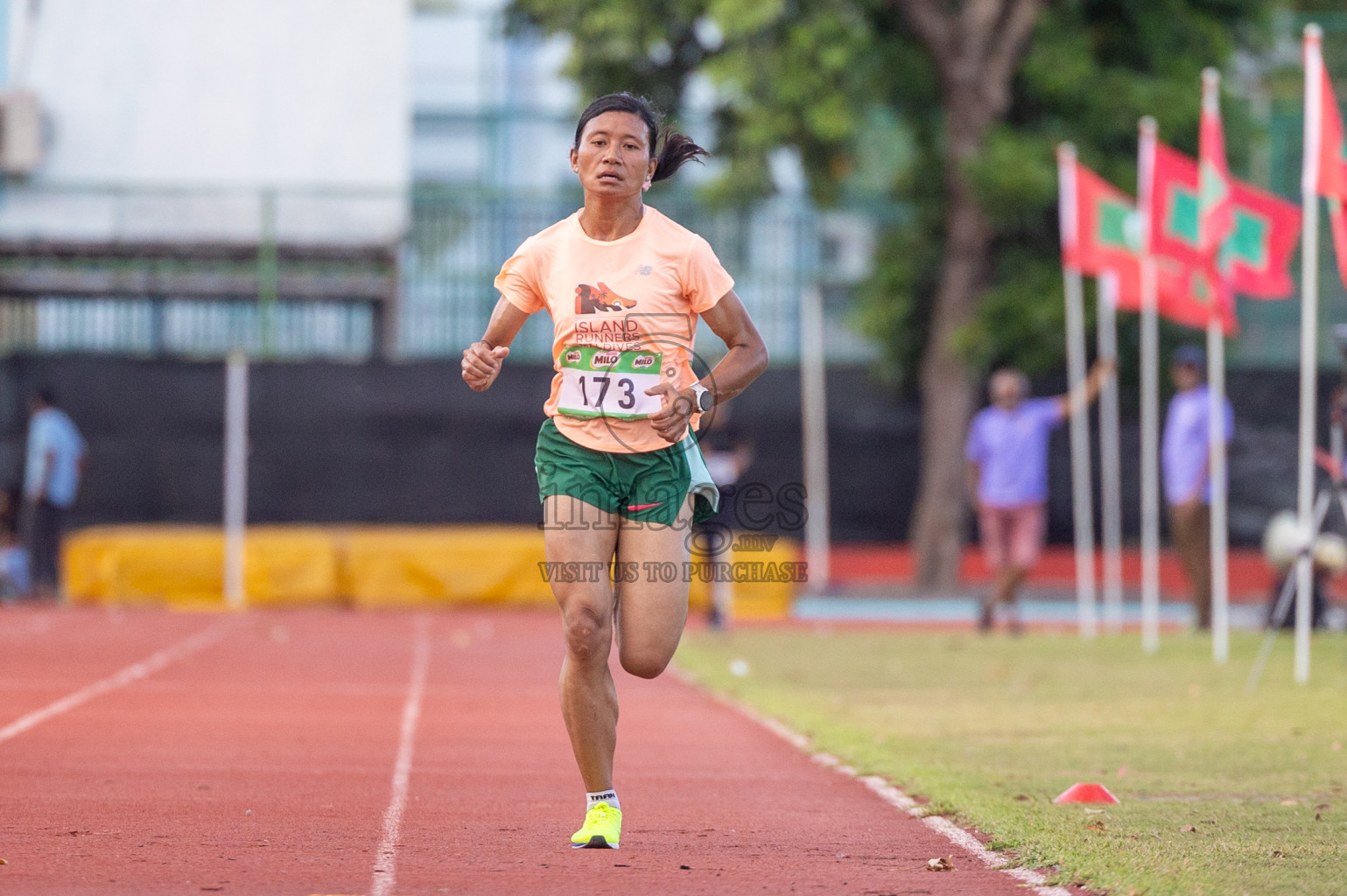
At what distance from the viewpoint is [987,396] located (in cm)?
2491

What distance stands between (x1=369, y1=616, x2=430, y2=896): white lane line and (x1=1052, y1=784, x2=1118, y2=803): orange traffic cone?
96.4 inches

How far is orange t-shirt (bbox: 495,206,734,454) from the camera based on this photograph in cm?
638

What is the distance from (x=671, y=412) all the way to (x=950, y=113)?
17.8 meters

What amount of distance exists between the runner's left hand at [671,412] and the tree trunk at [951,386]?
17.3 meters

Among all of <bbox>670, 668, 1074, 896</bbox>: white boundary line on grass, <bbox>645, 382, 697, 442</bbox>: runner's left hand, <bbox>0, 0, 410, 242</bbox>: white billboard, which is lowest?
<bbox>670, 668, 1074, 896</bbox>: white boundary line on grass

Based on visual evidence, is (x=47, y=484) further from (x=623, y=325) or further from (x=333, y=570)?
(x=623, y=325)

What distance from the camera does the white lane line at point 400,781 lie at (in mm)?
5867

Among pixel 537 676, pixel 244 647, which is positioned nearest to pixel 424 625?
pixel 244 647

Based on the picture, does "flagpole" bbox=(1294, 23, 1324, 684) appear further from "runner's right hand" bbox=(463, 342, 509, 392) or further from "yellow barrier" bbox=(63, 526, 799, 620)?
"yellow barrier" bbox=(63, 526, 799, 620)

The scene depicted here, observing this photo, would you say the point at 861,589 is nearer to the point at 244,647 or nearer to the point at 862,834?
the point at 244,647

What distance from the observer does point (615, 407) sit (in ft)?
20.9

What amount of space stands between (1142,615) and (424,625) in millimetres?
7891

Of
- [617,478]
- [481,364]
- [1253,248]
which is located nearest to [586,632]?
[617,478]

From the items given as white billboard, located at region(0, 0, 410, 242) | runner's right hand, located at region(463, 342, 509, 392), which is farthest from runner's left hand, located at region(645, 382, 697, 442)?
white billboard, located at region(0, 0, 410, 242)
